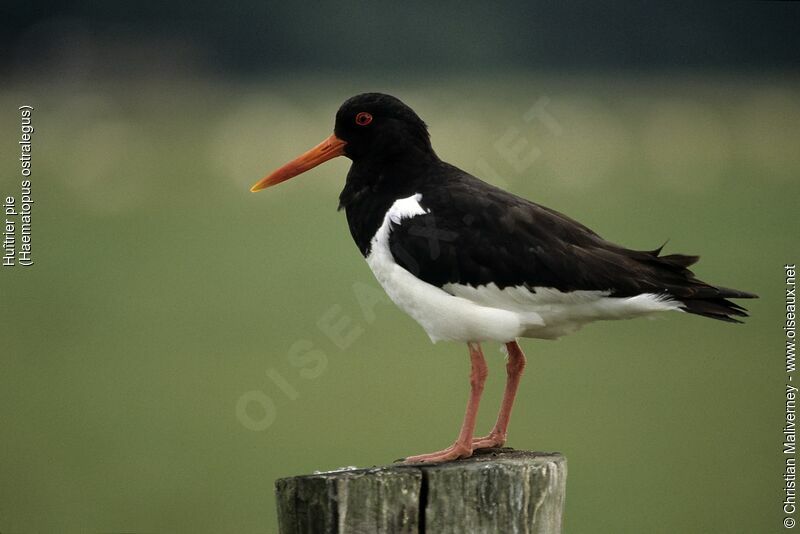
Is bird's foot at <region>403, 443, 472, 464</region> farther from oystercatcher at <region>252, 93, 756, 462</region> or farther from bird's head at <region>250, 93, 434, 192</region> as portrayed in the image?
bird's head at <region>250, 93, 434, 192</region>

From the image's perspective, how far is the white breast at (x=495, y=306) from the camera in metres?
4.34

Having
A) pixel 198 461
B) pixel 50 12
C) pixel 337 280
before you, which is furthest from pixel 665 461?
pixel 50 12

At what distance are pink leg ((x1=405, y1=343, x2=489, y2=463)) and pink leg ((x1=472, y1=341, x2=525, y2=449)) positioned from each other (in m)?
0.14

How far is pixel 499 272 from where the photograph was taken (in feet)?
14.3

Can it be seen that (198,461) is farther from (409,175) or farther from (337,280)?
(409,175)

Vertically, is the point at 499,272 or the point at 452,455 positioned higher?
the point at 499,272

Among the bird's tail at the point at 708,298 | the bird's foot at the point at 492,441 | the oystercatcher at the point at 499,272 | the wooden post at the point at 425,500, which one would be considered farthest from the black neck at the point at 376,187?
the wooden post at the point at 425,500

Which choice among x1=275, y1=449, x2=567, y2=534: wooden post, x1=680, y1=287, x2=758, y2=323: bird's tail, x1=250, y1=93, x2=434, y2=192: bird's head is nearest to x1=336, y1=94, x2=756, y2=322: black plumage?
x1=680, y1=287, x2=758, y2=323: bird's tail

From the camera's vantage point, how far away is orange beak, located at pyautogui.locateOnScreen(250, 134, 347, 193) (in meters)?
5.00

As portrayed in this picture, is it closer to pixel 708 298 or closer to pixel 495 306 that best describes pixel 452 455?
pixel 495 306

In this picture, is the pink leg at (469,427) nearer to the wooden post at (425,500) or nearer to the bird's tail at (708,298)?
the wooden post at (425,500)

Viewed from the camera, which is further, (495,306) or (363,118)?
(363,118)

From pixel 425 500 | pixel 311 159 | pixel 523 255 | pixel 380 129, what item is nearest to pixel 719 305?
pixel 523 255

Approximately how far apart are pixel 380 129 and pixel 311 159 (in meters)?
0.46
